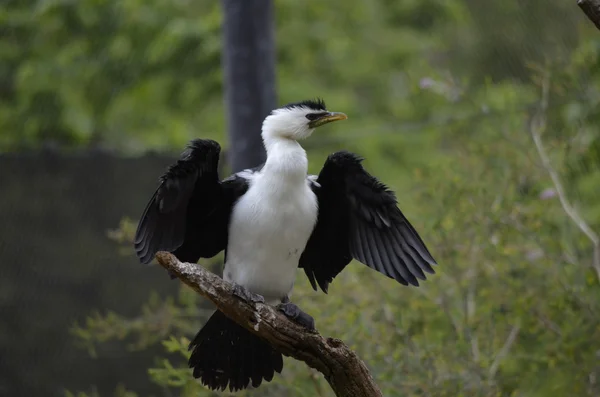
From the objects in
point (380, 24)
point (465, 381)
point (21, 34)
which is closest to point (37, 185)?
point (465, 381)

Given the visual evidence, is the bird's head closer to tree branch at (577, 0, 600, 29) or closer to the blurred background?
tree branch at (577, 0, 600, 29)

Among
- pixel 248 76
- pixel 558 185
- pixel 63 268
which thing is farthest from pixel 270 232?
pixel 63 268

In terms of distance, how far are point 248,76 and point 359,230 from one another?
4.30 ft

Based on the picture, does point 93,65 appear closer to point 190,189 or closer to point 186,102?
point 186,102

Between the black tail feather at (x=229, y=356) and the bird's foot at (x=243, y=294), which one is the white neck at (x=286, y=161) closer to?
the bird's foot at (x=243, y=294)

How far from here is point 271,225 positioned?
325 cm

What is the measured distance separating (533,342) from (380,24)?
5.88 metres

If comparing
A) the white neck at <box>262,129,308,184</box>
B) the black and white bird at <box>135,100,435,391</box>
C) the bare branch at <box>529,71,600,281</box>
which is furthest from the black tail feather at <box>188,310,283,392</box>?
the bare branch at <box>529,71,600,281</box>

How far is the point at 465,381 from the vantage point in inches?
158

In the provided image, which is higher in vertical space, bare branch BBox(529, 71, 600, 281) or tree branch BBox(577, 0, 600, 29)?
bare branch BBox(529, 71, 600, 281)

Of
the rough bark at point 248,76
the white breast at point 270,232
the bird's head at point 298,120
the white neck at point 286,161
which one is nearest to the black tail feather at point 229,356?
the white breast at point 270,232

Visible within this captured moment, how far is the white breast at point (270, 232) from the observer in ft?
10.6

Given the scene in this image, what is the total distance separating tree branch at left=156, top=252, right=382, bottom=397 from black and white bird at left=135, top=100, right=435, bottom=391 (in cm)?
11

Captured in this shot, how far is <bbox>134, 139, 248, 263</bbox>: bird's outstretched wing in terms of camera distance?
3.10 meters
